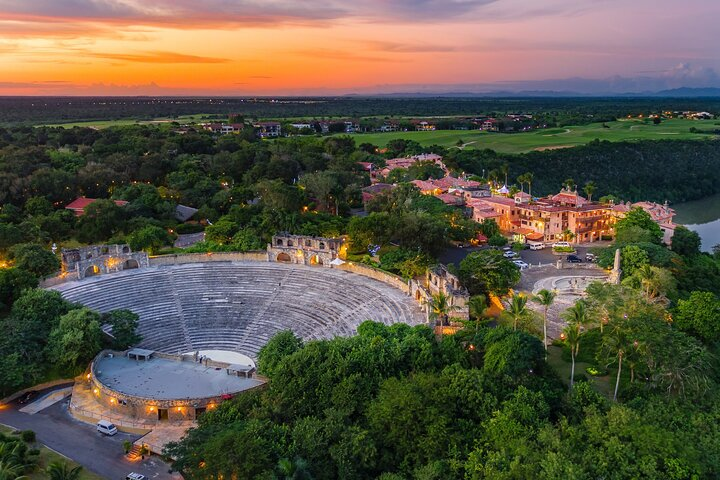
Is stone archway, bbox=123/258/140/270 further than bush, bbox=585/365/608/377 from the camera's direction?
Yes

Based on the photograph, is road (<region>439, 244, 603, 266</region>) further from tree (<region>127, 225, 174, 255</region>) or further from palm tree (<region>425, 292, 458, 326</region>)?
tree (<region>127, 225, 174, 255</region>)

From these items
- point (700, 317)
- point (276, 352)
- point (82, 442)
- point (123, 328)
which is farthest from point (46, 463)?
point (700, 317)

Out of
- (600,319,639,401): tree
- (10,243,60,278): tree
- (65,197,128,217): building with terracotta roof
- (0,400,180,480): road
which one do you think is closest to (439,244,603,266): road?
(600,319,639,401): tree

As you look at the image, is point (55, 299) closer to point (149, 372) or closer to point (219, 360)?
point (149, 372)

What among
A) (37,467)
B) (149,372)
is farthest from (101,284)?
(37,467)

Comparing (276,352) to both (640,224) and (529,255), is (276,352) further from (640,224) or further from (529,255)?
(640,224)

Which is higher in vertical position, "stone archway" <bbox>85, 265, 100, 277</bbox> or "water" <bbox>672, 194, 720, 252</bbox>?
"stone archway" <bbox>85, 265, 100, 277</bbox>
